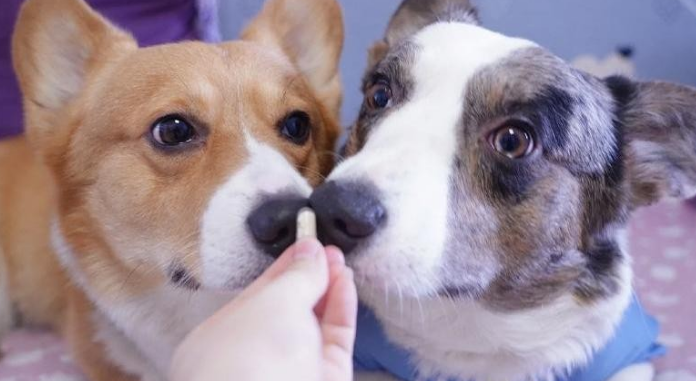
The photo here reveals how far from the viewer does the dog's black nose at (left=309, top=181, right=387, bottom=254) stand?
3.75 ft

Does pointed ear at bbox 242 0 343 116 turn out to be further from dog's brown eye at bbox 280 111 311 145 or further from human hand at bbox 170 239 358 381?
human hand at bbox 170 239 358 381

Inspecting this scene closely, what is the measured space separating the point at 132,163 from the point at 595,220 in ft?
2.95

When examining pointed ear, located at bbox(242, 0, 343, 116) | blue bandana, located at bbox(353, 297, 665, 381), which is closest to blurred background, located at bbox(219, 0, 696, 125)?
pointed ear, located at bbox(242, 0, 343, 116)

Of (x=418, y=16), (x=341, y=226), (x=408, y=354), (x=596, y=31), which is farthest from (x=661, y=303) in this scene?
(x=341, y=226)

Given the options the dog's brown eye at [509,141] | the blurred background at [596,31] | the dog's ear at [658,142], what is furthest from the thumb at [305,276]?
the blurred background at [596,31]

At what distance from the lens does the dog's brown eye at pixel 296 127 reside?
63.2 inches

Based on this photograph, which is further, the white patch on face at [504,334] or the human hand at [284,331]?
the white patch on face at [504,334]

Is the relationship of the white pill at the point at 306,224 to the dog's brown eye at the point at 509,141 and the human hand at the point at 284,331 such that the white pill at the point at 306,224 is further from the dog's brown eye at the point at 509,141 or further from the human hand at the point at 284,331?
the dog's brown eye at the point at 509,141

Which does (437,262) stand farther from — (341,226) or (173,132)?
(173,132)

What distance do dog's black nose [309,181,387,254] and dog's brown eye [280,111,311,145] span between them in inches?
17.1

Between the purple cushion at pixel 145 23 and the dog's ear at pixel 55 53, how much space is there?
2.22 feet

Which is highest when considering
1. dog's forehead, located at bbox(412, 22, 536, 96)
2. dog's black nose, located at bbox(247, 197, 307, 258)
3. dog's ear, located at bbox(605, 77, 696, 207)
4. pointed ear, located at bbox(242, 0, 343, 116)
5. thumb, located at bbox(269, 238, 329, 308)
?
dog's ear, located at bbox(605, 77, 696, 207)

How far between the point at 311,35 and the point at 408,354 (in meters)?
0.83

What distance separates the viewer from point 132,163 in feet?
4.97
